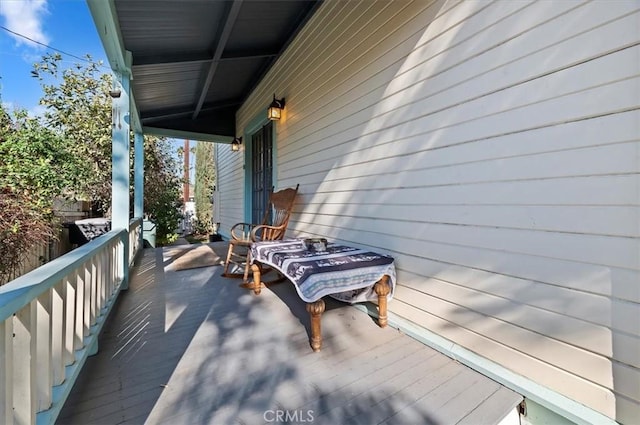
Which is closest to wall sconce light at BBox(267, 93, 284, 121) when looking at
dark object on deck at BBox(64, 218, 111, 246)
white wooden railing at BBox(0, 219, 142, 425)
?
white wooden railing at BBox(0, 219, 142, 425)

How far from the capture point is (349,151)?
9.42 feet

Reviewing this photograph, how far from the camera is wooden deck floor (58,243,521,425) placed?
4.36 feet

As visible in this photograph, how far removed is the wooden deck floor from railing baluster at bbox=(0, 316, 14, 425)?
1.84ft

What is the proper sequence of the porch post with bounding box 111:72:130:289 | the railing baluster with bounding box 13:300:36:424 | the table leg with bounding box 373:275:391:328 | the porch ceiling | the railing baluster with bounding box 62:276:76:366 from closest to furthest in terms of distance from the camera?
the railing baluster with bounding box 13:300:36:424 → the railing baluster with bounding box 62:276:76:366 → the table leg with bounding box 373:275:391:328 → the porch ceiling → the porch post with bounding box 111:72:130:289

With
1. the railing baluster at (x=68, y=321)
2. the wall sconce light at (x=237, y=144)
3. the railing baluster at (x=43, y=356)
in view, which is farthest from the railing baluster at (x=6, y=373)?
the wall sconce light at (x=237, y=144)

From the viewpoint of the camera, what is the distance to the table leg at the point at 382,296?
2165 millimetres

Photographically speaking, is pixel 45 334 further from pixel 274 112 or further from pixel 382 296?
pixel 274 112

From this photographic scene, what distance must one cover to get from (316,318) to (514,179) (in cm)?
139

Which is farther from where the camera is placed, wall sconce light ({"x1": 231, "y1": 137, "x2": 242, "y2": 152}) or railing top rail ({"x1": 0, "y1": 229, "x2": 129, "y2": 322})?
wall sconce light ({"x1": 231, "y1": 137, "x2": 242, "y2": 152})

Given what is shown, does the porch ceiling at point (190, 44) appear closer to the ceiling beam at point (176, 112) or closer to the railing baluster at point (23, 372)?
the ceiling beam at point (176, 112)

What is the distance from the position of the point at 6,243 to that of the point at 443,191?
5429mm

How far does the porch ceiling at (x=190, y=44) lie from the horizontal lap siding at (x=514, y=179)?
56.5 inches

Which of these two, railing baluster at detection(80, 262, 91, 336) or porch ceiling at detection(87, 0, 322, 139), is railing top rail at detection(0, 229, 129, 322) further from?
porch ceiling at detection(87, 0, 322, 139)

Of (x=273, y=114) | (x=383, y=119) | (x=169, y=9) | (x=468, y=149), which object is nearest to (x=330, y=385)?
(x=468, y=149)
